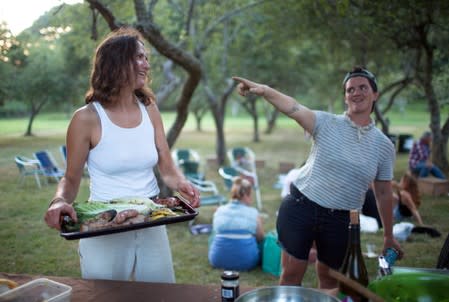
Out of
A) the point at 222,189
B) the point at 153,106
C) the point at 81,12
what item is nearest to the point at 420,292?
the point at 153,106

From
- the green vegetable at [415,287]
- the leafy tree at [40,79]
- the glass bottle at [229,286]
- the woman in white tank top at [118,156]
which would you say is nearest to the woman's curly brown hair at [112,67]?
the woman in white tank top at [118,156]

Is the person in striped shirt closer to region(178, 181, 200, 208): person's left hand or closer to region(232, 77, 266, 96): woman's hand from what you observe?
region(232, 77, 266, 96): woman's hand

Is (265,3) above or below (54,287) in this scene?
above

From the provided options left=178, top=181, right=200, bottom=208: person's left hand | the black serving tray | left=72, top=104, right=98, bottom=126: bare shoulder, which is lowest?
the black serving tray

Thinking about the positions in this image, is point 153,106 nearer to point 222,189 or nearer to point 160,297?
point 160,297

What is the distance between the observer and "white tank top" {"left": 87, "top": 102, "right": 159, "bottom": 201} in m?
1.83

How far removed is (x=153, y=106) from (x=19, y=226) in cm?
207

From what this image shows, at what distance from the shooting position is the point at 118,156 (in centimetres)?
184

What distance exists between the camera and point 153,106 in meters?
2.06

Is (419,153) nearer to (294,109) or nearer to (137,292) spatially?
(294,109)

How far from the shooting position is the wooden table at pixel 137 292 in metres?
1.56

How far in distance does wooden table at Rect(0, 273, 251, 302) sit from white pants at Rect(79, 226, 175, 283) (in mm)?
124

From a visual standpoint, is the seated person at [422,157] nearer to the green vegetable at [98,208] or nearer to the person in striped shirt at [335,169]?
the person in striped shirt at [335,169]

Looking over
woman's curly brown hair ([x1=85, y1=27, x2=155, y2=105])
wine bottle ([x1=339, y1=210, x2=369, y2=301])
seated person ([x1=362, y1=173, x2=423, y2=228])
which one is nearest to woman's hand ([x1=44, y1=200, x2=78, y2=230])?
woman's curly brown hair ([x1=85, y1=27, x2=155, y2=105])
